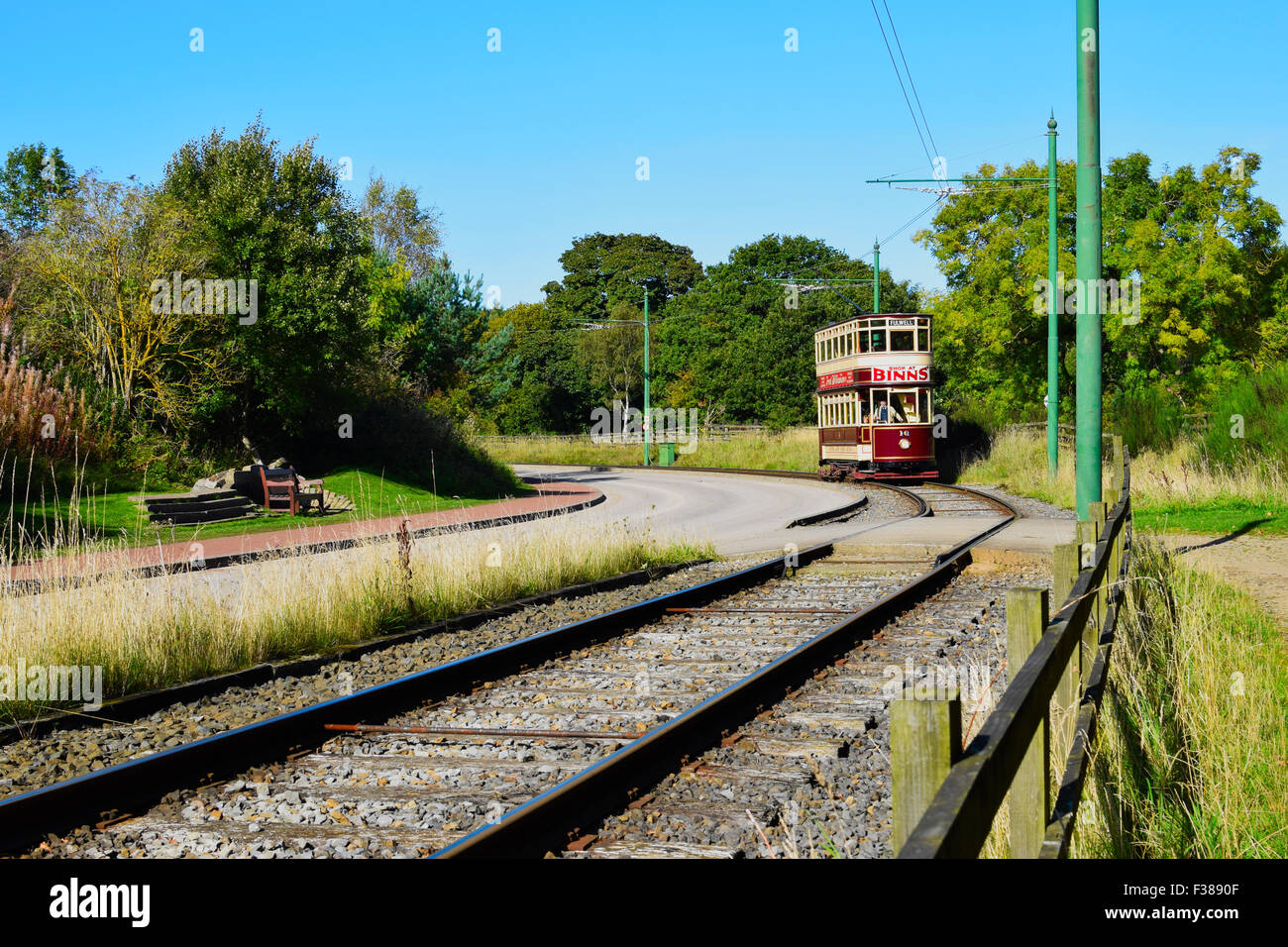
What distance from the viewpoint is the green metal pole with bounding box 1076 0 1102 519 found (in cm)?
1208

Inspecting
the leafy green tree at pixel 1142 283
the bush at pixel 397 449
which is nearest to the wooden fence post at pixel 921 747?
the bush at pixel 397 449

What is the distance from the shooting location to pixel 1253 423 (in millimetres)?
22219

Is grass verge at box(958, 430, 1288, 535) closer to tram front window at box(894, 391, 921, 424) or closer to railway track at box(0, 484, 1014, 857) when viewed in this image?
tram front window at box(894, 391, 921, 424)

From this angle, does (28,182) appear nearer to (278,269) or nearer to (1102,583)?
(278,269)

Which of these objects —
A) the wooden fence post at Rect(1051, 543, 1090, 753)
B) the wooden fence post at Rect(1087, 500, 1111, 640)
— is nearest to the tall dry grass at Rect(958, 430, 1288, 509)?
the wooden fence post at Rect(1087, 500, 1111, 640)

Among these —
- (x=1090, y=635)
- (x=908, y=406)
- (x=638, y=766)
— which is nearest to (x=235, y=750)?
(x=638, y=766)

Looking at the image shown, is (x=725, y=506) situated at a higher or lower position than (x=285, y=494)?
lower

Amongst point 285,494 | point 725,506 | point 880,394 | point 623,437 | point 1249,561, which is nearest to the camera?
point 1249,561

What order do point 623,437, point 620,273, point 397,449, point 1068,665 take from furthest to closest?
point 620,273, point 623,437, point 397,449, point 1068,665

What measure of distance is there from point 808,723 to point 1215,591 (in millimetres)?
6060

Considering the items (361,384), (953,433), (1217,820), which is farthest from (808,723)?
(953,433)

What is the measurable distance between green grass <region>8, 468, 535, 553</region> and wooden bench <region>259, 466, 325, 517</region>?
1.67 feet

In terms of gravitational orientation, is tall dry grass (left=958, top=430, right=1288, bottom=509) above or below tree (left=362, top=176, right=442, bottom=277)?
below

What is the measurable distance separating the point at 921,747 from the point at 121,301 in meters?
27.7
